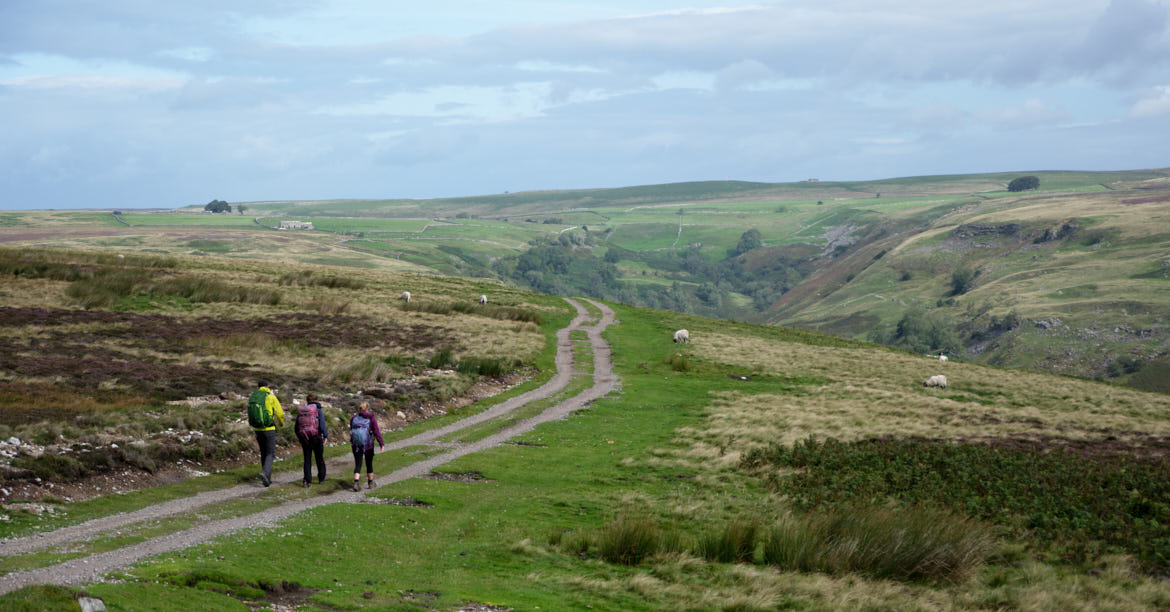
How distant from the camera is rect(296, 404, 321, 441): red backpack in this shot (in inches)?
759

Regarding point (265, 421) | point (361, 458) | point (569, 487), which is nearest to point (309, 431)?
point (265, 421)

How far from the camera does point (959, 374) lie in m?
53.5

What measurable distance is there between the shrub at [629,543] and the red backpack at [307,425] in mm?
7581

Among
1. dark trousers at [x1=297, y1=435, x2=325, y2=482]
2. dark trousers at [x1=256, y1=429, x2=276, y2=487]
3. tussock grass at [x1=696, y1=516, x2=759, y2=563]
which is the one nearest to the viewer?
tussock grass at [x1=696, y1=516, x2=759, y2=563]

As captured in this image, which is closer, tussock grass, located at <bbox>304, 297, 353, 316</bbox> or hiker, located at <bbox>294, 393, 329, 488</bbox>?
hiker, located at <bbox>294, 393, 329, 488</bbox>

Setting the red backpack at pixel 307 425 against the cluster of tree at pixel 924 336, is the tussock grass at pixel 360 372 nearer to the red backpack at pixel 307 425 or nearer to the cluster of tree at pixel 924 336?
the red backpack at pixel 307 425

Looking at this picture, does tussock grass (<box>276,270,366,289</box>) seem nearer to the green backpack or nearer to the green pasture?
the green pasture

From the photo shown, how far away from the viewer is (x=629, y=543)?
16156 mm

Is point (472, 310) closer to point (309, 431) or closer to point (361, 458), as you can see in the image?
point (361, 458)

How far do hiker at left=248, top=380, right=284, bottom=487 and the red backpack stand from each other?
42 cm

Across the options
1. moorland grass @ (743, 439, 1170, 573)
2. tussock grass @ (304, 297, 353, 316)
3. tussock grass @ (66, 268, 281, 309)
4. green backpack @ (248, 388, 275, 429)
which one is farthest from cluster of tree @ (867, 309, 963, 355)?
green backpack @ (248, 388, 275, 429)

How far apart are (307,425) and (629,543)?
843cm

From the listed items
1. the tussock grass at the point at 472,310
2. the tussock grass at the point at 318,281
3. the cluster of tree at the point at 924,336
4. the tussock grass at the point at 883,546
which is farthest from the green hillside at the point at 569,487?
the cluster of tree at the point at 924,336

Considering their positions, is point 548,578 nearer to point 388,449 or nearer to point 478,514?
point 478,514
